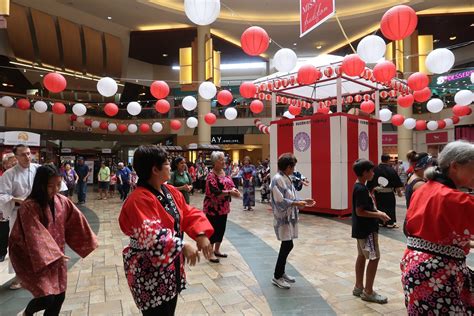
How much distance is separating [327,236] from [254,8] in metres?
13.5

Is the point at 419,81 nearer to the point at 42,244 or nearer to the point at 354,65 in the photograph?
the point at 354,65

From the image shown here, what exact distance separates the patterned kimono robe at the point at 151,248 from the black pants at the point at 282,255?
72.6 inches

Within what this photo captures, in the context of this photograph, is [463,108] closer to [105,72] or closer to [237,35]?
[237,35]

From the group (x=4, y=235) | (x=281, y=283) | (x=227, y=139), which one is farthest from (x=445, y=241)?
(x=227, y=139)

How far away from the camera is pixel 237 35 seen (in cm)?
1903

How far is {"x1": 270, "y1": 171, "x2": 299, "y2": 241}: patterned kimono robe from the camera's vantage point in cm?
340

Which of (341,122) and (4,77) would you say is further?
(4,77)

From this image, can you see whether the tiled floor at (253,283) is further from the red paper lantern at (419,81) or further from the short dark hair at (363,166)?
the red paper lantern at (419,81)

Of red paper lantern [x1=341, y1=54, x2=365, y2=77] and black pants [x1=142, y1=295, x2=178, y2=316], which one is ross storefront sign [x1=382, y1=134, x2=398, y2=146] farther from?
black pants [x1=142, y1=295, x2=178, y2=316]

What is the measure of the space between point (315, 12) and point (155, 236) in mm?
4902

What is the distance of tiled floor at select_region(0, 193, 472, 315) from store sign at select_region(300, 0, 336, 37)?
345cm

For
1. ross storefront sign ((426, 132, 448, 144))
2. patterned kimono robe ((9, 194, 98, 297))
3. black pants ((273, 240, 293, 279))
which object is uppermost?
ross storefront sign ((426, 132, 448, 144))

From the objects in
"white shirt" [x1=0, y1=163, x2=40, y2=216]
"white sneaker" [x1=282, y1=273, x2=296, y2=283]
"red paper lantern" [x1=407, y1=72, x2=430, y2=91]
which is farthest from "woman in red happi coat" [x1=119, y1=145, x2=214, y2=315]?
"red paper lantern" [x1=407, y1=72, x2=430, y2=91]

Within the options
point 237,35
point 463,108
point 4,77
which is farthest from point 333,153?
point 4,77
